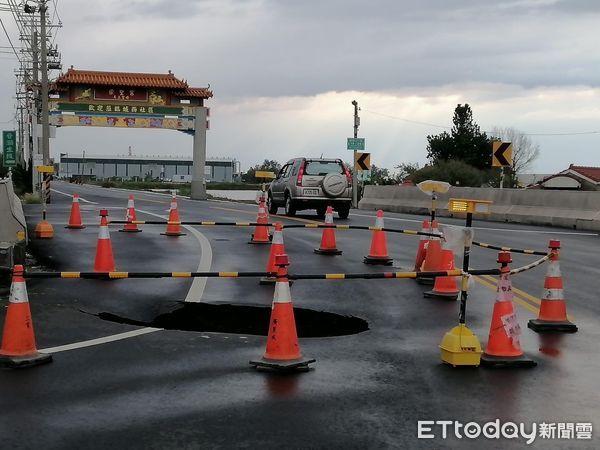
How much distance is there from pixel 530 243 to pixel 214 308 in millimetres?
9851

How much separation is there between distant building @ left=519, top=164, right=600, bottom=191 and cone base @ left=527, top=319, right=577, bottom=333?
7376 centimetres

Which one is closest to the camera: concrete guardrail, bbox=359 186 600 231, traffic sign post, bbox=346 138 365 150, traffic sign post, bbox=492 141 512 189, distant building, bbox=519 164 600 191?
concrete guardrail, bbox=359 186 600 231

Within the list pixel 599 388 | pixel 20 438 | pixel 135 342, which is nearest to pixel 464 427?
pixel 599 388

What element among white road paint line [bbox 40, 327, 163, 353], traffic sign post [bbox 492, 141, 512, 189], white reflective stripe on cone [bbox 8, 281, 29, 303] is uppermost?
traffic sign post [bbox 492, 141, 512, 189]

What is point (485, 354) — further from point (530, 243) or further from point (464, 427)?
point (530, 243)

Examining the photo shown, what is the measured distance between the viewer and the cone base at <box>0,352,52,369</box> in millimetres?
6268

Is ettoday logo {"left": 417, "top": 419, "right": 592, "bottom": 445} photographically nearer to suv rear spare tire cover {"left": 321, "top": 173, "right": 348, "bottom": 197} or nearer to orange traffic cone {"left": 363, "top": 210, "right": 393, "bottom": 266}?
orange traffic cone {"left": 363, "top": 210, "right": 393, "bottom": 266}

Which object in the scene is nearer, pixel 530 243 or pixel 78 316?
pixel 78 316

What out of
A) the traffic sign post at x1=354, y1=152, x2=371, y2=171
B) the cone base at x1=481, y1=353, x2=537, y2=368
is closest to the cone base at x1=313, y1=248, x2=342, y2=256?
the cone base at x1=481, y1=353, x2=537, y2=368

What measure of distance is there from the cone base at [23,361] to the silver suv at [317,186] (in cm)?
1780

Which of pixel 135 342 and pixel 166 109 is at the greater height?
pixel 166 109

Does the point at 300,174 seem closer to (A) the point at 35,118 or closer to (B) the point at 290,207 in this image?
(B) the point at 290,207

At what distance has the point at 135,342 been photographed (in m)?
7.19

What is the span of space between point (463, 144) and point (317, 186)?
69394 millimetres
